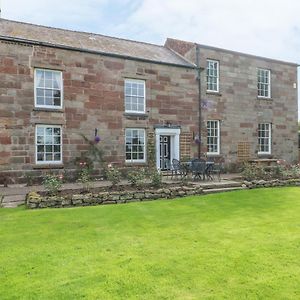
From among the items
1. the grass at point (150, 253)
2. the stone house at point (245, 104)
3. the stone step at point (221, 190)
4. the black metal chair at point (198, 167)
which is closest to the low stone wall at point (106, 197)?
the stone step at point (221, 190)

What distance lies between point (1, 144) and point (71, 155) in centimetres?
307

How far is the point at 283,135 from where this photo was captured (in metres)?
23.8

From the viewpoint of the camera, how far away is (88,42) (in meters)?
18.1

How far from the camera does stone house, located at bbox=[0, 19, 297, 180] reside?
→ 49.8 ft

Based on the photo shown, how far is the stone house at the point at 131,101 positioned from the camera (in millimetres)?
15172

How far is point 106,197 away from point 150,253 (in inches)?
221

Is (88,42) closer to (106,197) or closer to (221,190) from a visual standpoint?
(106,197)

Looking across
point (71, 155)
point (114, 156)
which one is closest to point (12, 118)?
point (71, 155)

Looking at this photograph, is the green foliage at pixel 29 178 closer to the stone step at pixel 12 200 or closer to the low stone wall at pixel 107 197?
the stone step at pixel 12 200

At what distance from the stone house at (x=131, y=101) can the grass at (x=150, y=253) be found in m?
6.45

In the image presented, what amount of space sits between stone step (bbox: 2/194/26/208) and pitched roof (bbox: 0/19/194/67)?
712 centimetres

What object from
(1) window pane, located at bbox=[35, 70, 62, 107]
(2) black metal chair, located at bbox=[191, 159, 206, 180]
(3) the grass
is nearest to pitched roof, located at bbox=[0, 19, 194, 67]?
(1) window pane, located at bbox=[35, 70, 62, 107]

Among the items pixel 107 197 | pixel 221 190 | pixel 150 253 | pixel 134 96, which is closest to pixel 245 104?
pixel 134 96

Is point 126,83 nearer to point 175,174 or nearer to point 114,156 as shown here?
point 114,156
